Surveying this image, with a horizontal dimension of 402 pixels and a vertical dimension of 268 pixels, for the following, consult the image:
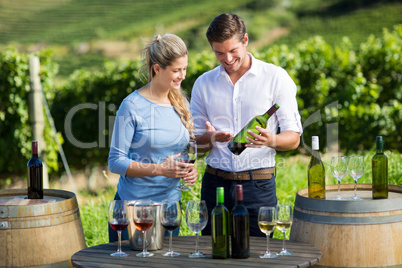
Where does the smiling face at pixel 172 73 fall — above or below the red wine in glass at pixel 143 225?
above

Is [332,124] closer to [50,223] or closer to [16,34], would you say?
[50,223]

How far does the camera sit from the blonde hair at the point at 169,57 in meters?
2.84

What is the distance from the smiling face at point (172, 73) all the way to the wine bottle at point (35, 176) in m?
0.79

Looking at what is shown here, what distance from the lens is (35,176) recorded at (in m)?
2.93

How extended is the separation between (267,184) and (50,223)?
125 cm

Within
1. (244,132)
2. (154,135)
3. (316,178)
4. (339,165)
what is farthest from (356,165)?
(154,135)

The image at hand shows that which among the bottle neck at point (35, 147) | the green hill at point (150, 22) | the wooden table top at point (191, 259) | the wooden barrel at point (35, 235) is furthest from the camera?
the green hill at point (150, 22)

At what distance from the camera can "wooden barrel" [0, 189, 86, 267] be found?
265cm

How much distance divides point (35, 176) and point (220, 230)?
121 cm

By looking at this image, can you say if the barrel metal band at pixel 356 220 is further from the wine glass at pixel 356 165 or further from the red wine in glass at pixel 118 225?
the red wine in glass at pixel 118 225

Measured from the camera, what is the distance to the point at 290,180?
5727 mm

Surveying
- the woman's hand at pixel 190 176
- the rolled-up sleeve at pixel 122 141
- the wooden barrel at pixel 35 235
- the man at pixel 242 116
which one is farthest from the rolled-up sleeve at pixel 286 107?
the wooden barrel at pixel 35 235

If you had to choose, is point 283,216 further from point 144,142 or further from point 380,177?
point 144,142

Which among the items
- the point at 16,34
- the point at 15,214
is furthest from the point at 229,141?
the point at 16,34
